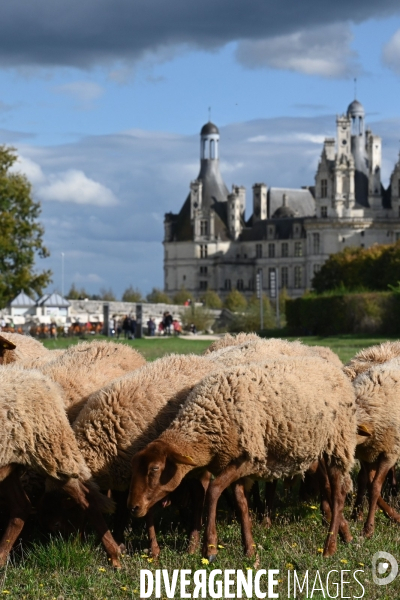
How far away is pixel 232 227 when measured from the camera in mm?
134625

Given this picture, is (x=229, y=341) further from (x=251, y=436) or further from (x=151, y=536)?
(x=151, y=536)

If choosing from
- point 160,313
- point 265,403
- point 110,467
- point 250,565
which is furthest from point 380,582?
point 160,313

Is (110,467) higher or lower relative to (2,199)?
lower

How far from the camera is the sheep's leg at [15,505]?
7246mm

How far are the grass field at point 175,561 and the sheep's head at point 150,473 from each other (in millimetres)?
386

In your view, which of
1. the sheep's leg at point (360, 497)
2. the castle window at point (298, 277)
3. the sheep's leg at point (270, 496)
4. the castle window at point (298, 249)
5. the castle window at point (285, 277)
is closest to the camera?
the sheep's leg at point (360, 497)

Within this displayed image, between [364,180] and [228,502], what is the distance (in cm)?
11481

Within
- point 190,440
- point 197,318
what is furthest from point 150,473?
point 197,318

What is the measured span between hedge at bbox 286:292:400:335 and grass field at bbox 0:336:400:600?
40.1m

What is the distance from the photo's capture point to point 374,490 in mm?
8000

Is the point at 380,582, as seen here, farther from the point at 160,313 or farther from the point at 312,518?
the point at 160,313

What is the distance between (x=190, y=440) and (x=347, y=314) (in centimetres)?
4367

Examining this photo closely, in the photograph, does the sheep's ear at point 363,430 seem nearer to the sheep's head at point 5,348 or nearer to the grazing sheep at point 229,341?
the sheep's head at point 5,348

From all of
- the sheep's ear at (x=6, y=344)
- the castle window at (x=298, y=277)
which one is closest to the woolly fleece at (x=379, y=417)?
the sheep's ear at (x=6, y=344)
